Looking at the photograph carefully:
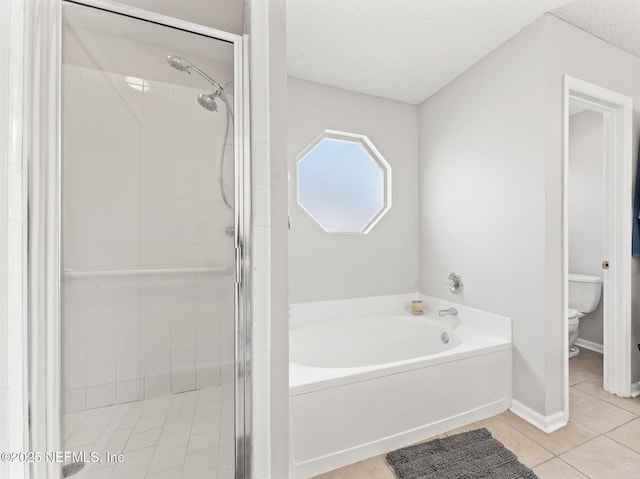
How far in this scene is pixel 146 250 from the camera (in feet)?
3.33

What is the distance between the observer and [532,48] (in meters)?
1.70

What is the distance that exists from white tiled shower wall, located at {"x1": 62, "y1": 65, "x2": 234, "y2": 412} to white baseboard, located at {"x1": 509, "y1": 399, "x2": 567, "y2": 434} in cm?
183

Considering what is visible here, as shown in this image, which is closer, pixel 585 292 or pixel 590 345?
pixel 585 292

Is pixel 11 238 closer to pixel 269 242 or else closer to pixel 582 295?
pixel 269 242

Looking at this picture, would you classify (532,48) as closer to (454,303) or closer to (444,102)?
(444,102)

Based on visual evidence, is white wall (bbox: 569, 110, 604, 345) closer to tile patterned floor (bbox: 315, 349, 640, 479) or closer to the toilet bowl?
the toilet bowl

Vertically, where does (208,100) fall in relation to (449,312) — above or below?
above

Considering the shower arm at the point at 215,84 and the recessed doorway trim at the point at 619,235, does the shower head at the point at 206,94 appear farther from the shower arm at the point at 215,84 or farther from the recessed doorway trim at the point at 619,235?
the recessed doorway trim at the point at 619,235

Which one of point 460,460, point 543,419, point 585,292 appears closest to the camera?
point 460,460

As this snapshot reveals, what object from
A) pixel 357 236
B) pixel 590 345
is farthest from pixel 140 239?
pixel 590 345

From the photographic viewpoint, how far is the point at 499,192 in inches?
75.5

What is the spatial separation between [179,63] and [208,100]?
0.52 feet

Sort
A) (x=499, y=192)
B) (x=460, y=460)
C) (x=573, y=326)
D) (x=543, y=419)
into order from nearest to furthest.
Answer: (x=460, y=460) → (x=543, y=419) → (x=499, y=192) → (x=573, y=326)

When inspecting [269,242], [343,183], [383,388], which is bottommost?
[383,388]
